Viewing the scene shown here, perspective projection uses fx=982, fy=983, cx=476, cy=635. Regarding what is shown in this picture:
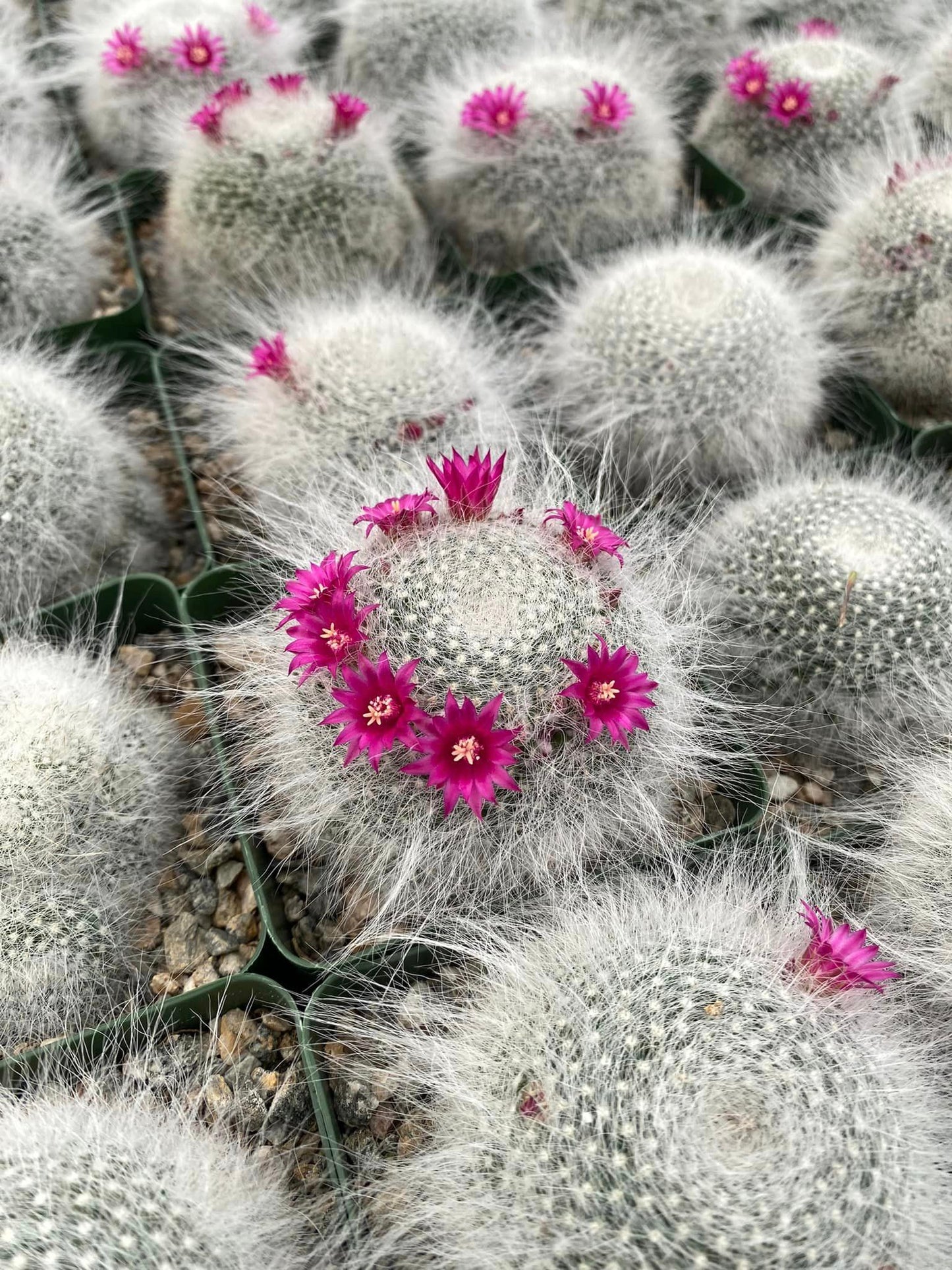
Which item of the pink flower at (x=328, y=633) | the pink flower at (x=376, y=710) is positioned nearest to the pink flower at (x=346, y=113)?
the pink flower at (x=328, y=633)

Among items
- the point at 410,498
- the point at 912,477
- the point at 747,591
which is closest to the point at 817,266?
the point at 912,477

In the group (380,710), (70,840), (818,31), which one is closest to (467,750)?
(380,710)

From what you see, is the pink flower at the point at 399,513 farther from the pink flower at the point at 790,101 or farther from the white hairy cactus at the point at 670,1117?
the pink flower at the point at 790,101

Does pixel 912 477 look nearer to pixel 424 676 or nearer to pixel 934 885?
pixel 934 885

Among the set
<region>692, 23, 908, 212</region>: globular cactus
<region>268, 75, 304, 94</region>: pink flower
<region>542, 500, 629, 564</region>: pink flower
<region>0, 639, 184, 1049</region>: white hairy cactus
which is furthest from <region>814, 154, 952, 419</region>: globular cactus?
<region>0, 639, 184, 1049</region>: white hairy cactus

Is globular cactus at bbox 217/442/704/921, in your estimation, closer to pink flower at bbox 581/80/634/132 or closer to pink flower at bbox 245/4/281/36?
pink flower at bbox 581/80/634/132

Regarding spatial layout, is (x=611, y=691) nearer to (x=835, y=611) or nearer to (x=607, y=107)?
(x=835, y=611)
